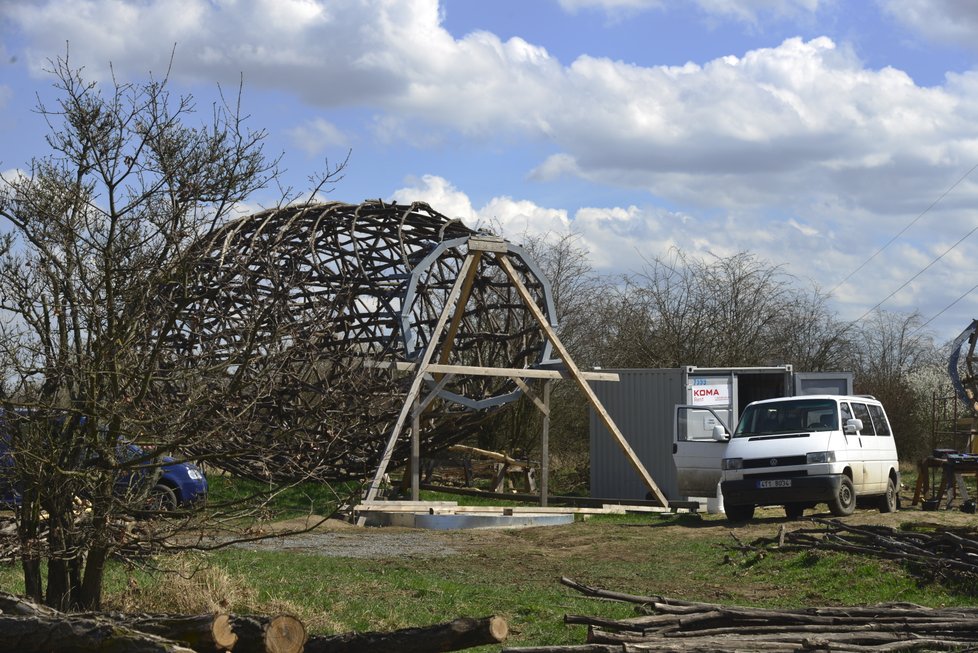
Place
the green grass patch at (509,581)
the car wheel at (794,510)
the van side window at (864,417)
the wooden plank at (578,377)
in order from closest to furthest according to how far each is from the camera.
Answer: the green grass patch at (509,581)
the car wheel at (794,510)
the van side window at (864,417)
the wooden plank at (578,377)

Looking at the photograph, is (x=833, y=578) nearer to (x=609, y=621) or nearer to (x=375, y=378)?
(x=609, y=621)

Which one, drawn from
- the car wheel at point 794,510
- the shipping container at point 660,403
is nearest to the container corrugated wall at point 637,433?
the shipping container at point 660,403

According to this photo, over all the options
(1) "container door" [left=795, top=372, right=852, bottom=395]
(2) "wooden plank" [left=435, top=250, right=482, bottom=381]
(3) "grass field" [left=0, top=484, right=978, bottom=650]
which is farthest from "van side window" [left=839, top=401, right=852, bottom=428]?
(2) "wooden plank" [left=435, top=250, right=482, bottom=381]

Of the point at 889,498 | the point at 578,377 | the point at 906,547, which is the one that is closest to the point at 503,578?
→ the point at 906,547

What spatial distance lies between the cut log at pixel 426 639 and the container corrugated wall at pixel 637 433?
17607mm

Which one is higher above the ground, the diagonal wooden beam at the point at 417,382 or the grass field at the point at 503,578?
the diagonal wooden beam at the point at 417,382

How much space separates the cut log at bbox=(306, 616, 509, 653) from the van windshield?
13.4 metres

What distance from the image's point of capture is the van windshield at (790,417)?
19.4 m

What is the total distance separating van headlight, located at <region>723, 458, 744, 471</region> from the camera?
18.8m

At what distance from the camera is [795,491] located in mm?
18406

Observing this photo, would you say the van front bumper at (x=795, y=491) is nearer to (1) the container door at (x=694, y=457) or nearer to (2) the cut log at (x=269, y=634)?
(1) the container door at (x=694, y=457)

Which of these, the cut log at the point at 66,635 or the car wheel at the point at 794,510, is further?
the car wheel at the point at 794,510

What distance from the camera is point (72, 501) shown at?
8531 mm

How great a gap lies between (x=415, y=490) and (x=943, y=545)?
33.2 feet
